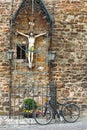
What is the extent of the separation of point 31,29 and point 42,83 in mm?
1862

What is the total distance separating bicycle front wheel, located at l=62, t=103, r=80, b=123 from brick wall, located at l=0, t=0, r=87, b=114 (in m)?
1.02

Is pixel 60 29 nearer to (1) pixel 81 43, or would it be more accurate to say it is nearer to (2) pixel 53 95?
(1) pixel 81 43

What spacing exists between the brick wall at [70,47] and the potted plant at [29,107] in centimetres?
109

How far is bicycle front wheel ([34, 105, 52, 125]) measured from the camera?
13.1m

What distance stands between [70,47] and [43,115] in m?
2.65

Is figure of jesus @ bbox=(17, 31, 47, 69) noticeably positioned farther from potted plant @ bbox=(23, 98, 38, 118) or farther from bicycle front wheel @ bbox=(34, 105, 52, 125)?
bicycle front wheel @ bbox=(34, 105, 52, 125)

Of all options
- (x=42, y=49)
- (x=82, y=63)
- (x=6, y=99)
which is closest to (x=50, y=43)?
(x=42, y=49)

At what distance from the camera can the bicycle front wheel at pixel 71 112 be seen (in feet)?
44.6

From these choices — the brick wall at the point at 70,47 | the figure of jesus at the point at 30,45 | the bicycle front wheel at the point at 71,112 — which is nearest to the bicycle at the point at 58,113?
the bicycle front wheel at the point at 71,112

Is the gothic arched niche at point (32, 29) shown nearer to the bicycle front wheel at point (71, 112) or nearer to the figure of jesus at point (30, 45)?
the figure of jesus at point (30, 45)

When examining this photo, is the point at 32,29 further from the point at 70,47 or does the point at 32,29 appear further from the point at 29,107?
the point at 29,107

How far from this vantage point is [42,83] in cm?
1483

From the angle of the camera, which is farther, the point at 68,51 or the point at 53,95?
the point at 68,51

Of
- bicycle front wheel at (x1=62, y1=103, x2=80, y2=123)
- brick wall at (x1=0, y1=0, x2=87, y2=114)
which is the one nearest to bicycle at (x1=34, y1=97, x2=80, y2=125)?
bicycle front wheel at (x1=62, y1=103, x2=80, y2=123)
